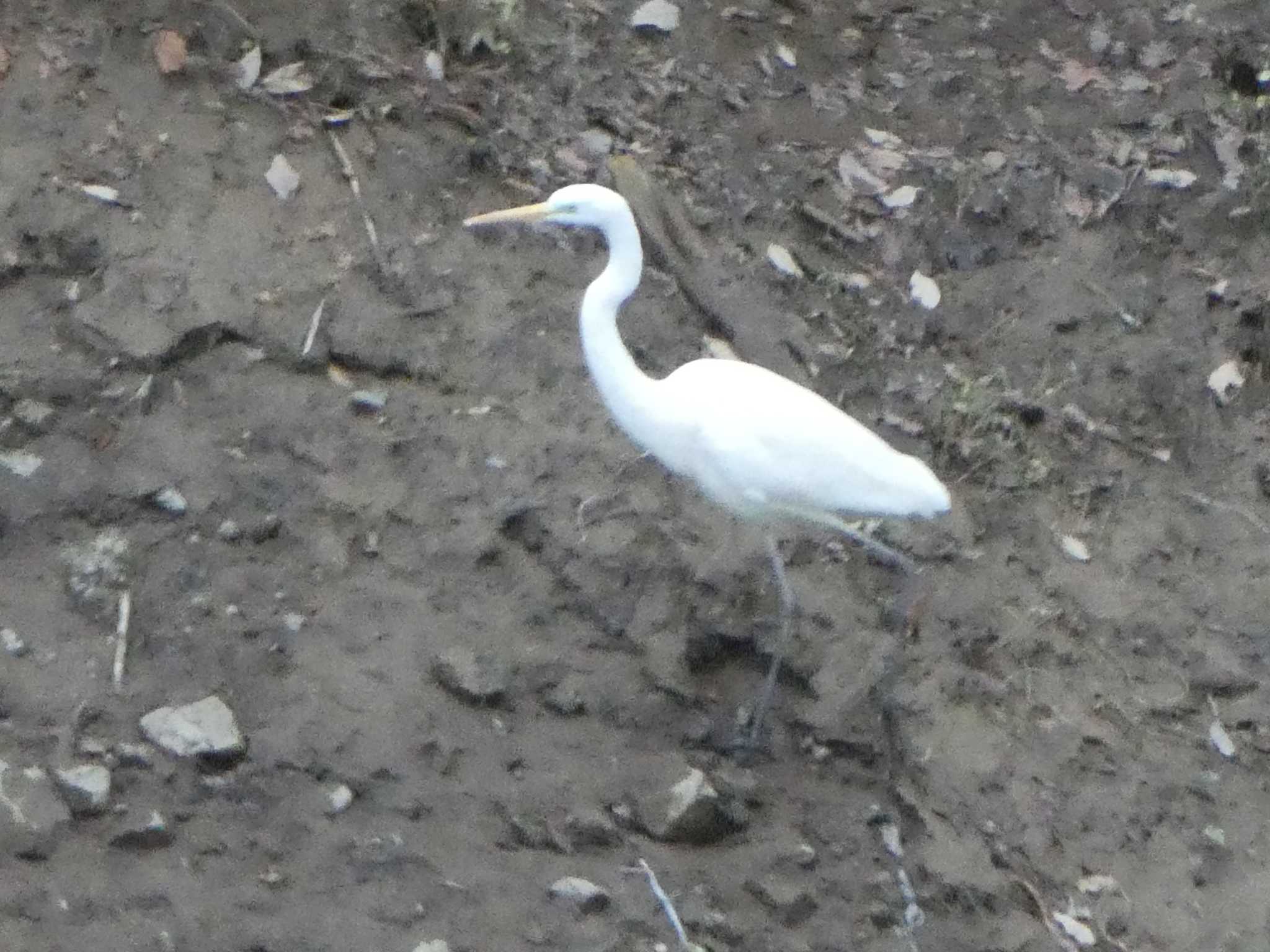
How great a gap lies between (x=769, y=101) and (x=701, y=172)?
444mm

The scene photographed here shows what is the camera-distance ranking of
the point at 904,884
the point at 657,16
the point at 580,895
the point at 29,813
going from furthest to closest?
the point at 657,16, the point at 904,884, the point at 580,895, the point at 29,813

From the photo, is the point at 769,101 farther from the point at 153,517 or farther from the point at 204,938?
the point at 204,938

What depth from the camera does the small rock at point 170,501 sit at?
3.17 m

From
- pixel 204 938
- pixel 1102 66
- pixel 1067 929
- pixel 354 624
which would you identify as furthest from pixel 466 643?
pixel 1102 66

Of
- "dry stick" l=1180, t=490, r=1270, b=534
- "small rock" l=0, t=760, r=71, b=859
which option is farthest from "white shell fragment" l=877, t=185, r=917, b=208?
"small rock" l=0, t=760, r=71, b=859

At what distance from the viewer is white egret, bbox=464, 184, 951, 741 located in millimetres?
3107

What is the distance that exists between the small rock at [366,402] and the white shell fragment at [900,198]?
173 cm

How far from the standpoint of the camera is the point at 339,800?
9.20 feet

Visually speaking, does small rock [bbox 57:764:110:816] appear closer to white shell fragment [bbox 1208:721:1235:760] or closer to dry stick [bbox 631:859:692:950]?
dry stick [bbox 631:859:692:950]

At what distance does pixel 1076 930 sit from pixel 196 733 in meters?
1.67

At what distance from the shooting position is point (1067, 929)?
9.94 ft

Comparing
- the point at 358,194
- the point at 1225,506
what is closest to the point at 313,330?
the point at 358,194

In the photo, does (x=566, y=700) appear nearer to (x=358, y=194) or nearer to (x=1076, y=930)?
(x=1076, y=930)

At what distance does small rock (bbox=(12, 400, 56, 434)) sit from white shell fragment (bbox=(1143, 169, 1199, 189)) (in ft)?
10.5
